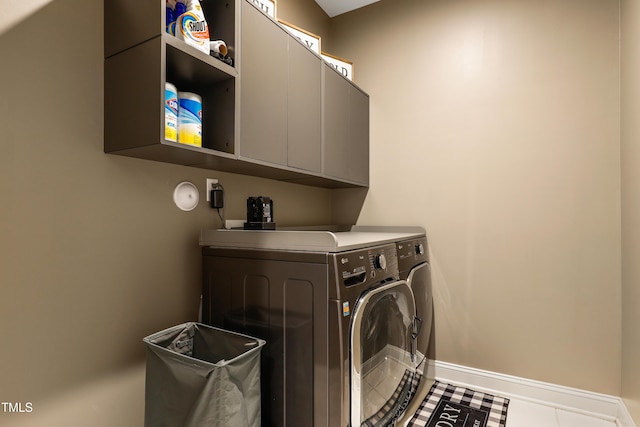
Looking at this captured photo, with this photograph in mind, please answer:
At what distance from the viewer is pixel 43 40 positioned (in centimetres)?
110

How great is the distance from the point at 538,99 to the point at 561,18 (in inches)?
18.8

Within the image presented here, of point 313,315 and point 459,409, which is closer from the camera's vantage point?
point 313,315

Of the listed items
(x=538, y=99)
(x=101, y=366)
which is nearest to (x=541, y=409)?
(x=538, y=99)

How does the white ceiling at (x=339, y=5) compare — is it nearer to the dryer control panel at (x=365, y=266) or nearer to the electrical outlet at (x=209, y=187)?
the electrical outlet at (x=209, y=187)

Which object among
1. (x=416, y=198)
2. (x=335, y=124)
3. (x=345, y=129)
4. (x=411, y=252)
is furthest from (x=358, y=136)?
(x=411, y=252)

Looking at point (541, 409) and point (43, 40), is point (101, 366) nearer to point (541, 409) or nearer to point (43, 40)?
point (43, 40)

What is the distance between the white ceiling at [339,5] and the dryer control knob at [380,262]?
2.08 metres

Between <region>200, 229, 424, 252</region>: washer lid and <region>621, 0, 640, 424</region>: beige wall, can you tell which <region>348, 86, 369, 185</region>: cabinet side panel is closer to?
<region>200, 229, 424, 252</region>: washer lid

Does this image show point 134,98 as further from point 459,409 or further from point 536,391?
point 536,391

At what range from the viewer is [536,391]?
2.03 m

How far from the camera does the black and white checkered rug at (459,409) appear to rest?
178 centimetres

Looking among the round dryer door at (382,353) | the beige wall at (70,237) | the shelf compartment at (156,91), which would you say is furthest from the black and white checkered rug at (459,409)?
the shelf compartment at (156,91)

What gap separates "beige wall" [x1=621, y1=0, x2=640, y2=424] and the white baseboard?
110 mm

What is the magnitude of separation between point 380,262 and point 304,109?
90 centimetres
